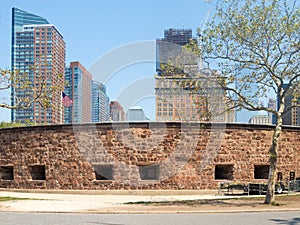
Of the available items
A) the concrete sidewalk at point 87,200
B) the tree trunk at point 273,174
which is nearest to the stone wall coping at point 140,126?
the concrete sidewalk at point 87,200

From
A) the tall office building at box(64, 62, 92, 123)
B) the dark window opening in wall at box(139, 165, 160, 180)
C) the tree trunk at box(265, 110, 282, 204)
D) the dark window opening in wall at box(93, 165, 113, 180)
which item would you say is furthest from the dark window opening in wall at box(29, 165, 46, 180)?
the tall office building at box(64, 62, 92, 123)

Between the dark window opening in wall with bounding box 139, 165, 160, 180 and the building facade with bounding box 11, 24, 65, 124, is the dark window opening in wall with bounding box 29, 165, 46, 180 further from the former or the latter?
the dark window opening in wall with bounding box 139, 165, 160, 180

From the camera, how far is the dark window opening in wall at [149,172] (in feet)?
77.7

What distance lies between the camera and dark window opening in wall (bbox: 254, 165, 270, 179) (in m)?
25.1

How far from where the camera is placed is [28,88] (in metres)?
20.6

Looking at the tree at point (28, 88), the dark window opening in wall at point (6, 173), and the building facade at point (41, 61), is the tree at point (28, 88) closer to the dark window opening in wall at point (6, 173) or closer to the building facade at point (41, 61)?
the building facade at point (41, 61)

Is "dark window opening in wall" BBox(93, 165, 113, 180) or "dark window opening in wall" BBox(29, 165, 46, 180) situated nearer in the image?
"dark window opening in wall" BBox(93, 165, 113, 180)

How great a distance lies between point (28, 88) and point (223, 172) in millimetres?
12037

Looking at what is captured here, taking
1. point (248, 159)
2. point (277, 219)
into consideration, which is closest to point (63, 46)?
point (248, 159)

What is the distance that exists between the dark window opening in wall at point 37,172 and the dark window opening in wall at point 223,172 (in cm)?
1020

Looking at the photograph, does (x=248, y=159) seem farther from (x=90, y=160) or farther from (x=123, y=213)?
(x=123, y=213)

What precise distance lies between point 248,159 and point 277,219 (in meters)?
11.6

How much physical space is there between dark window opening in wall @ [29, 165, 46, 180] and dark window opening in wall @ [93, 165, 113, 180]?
3387mm

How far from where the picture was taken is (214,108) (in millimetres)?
17922
